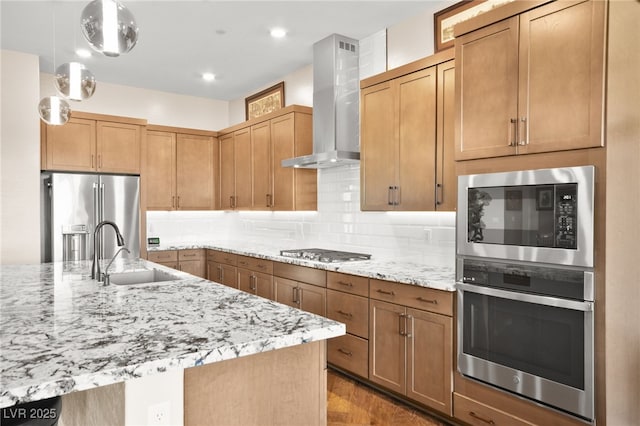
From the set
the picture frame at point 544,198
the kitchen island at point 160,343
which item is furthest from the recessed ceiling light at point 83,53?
the picture frame at point 544,198

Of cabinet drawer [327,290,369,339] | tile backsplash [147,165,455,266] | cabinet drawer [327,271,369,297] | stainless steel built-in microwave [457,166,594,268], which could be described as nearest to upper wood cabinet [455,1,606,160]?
stainless steel built-in microwave [457,166,594,268]

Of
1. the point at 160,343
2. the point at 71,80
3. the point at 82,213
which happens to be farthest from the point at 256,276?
the point at 160,343

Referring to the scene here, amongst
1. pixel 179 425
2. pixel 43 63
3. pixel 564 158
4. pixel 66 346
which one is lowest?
pixel 179 425

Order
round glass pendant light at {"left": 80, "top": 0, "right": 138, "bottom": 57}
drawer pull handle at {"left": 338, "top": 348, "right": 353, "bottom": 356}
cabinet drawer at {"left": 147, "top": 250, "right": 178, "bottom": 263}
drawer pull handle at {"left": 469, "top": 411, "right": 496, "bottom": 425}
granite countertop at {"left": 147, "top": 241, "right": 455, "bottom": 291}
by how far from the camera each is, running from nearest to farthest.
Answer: round glass pendant light at {"left": 80, "top": 0, "right": 138, "bottom": 57} < drawer pull handle at {"left": 469, "top": 411, "right": 496, "bottom": 425} < granite countertop at {"left": 147, "top": 241, "right": 455, "bottom": 291} < drawer pull handle at {"left": 338, "top": 348, "right": 353, "bottom": 356} < cabinet drawer at {"left": 147, "top": 250, "right": 178, "bottom": 263}

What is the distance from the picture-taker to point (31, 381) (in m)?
1.02

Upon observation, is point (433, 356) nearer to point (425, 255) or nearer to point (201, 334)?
point (425, 255)

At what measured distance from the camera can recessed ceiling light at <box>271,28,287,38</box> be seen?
3.92 meters

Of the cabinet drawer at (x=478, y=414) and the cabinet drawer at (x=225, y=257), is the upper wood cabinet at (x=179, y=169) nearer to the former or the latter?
the cabinet drawer at (x=225, y=257)

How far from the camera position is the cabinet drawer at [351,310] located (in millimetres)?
3178

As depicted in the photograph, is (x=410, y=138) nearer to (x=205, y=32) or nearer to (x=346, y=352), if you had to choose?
(x=346, y=352)

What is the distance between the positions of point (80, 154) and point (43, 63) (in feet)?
3.35

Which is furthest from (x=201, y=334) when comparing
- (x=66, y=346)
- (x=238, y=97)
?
(x=238, y=97)

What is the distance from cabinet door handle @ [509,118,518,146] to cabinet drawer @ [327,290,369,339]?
149cm

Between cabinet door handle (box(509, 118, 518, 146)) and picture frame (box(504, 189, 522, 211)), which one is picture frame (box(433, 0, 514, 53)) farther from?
picture frame (box(504, 189, 522, 211))
